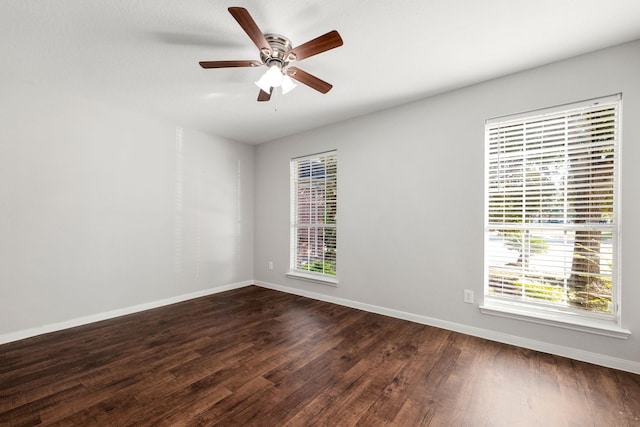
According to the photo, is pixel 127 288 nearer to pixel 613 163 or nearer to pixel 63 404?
pixel 63 404

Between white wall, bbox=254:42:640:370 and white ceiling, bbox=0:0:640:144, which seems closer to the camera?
white ceiling, bbox=0:0:640:144

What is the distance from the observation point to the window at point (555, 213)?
7.25ft

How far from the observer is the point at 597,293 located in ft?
7.36

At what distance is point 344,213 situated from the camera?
12.2 feet

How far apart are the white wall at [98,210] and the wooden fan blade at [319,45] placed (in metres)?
2.67

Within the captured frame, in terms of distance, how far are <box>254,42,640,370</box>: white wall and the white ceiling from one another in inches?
9.0

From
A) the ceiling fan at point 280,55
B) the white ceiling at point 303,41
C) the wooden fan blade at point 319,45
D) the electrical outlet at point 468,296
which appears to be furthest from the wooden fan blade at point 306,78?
the electrical outlet at point 468,296

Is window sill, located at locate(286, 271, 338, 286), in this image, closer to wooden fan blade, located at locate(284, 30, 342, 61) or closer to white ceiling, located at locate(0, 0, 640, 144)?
white ceiling, located at locate(0, 0, 640, 144)

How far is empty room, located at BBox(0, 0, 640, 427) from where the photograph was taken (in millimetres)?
1779

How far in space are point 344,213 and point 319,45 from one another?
2.27 meters

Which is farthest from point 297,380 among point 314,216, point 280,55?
point 314,216

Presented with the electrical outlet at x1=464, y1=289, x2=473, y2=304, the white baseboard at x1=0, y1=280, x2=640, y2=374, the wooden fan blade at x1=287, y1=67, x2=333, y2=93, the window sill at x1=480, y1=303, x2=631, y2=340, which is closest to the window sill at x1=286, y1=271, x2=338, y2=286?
the white baseboard at x1=0, y1=280, x2=640, y2=374

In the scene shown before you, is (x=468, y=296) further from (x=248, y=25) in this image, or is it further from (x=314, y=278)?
(x=248, y=25)

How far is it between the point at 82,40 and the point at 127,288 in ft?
8.77
